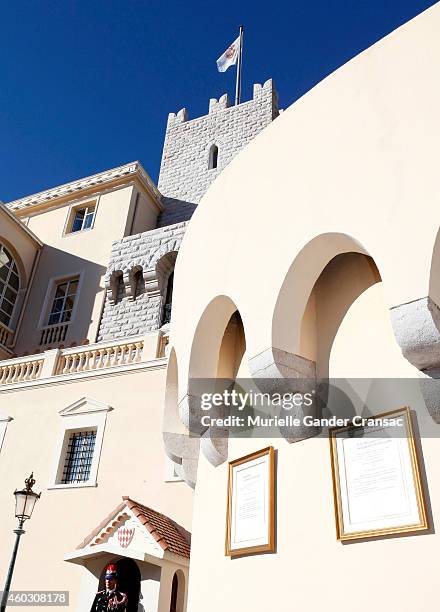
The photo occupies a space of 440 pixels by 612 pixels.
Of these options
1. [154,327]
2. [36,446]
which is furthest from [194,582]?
[154,327]

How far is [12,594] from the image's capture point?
9508 millimetres

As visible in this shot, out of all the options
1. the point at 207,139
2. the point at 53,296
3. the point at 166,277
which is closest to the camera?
the point at 166,277

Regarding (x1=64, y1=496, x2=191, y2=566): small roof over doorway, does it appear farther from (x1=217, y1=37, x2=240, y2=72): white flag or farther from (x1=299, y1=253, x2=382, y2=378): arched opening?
(x1=217, y1=37, x2=240, y2=72): white flag

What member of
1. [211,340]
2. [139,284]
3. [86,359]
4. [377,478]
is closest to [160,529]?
[211,340]

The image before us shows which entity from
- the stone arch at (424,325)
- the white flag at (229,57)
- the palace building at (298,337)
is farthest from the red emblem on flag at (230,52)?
the stone arch at (424,325)

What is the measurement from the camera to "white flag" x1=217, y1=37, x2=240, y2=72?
78.0 ft

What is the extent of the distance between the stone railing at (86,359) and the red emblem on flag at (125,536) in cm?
325

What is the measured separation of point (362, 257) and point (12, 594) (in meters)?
8.88

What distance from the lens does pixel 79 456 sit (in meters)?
10.7

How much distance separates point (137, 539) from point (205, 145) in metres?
15.3

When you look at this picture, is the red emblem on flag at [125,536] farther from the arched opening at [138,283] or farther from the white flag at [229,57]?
the white flag at [229,57]

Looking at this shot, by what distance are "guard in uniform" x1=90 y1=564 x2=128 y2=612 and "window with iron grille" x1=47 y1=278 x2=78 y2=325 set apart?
961cm

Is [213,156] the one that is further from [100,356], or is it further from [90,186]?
[100,356]

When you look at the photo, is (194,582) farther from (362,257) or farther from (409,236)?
(409,236)
